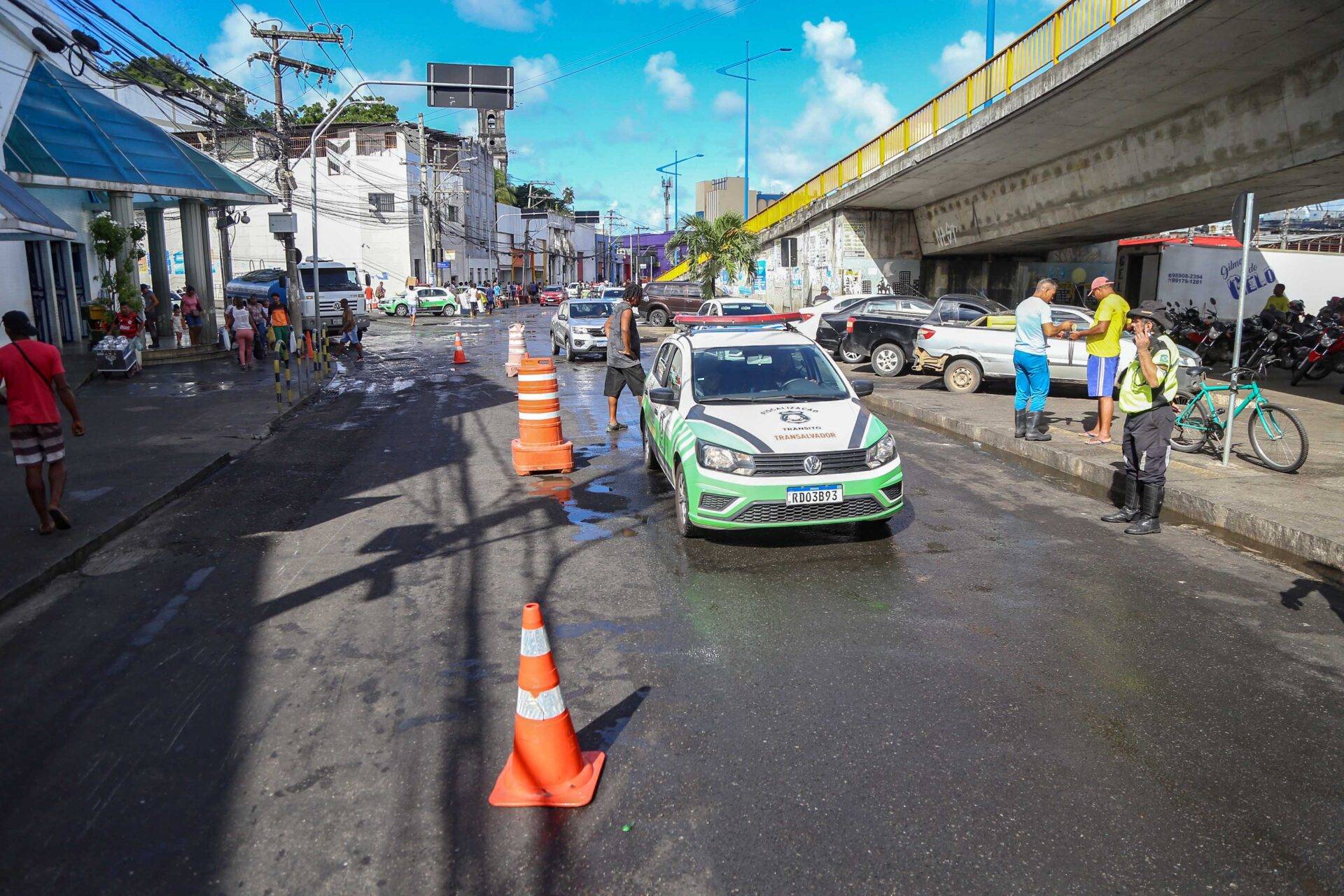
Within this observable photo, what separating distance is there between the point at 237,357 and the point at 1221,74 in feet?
68.6

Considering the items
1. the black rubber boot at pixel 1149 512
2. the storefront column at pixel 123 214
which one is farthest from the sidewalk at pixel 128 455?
the black rubber boot at pixel 1149 512

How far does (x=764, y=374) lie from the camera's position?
811 centimetres

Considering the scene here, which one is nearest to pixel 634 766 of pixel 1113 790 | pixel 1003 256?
pixel 1113 790

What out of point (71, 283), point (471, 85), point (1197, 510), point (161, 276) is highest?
point (471, 85)

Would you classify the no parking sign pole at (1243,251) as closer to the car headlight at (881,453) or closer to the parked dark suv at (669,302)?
the car headlight at (881,453)

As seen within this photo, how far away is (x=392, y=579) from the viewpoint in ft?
21.5

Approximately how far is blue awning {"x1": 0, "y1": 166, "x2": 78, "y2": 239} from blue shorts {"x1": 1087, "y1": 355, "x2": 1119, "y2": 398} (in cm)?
1332

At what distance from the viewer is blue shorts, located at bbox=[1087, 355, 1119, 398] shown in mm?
10703

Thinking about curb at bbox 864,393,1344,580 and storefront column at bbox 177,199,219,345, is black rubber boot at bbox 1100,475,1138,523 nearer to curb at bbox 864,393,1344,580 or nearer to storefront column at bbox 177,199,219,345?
curb at bbox 864,393,1344,580

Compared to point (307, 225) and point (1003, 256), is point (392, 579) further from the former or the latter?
point (307, 225)

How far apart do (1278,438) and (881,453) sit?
4.93m

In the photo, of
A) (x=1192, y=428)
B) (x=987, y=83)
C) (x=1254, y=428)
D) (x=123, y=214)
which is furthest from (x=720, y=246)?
(x=1254, y=428)

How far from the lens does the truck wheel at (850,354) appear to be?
20828 millimetres

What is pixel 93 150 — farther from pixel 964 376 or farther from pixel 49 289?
pixel 964 376
